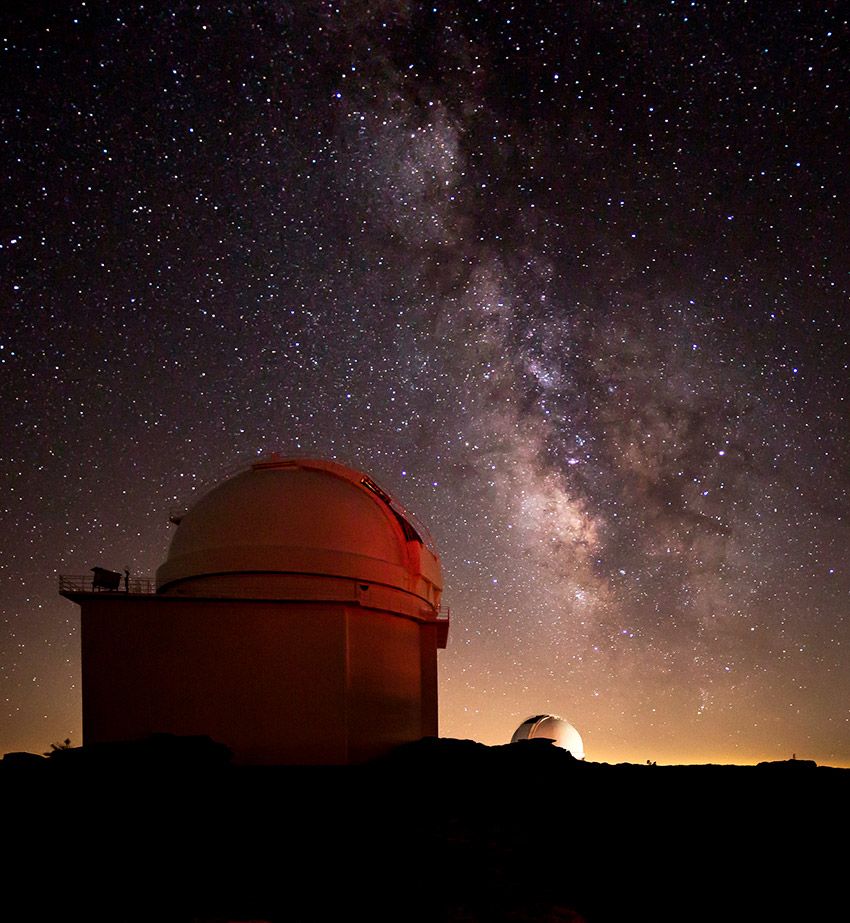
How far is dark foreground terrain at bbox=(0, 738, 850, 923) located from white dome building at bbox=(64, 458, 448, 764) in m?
1.94

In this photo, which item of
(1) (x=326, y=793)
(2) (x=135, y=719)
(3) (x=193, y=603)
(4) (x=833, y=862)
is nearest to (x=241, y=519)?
(3) (x=193, y=603)

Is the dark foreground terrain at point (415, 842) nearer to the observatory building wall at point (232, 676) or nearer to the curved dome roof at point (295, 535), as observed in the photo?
the observatory building wall at point (232, 676)

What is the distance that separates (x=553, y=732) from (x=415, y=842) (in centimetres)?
1800

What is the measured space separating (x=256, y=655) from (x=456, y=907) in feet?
27.4

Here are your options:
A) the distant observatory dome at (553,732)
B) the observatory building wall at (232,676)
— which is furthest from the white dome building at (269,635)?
the distant observatory dome at (553,732)

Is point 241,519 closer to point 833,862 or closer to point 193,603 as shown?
point 193,603

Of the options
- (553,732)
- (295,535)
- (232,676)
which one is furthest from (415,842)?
(553,732)

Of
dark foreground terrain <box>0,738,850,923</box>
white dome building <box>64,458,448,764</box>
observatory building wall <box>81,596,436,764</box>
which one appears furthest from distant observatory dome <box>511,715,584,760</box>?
dark foreground terrain <box>0,738,850,923</box>

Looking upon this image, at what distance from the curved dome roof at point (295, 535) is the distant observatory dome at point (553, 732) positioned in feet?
36.1

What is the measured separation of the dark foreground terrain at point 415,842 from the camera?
344 inches

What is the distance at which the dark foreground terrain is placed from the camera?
28.6 ft

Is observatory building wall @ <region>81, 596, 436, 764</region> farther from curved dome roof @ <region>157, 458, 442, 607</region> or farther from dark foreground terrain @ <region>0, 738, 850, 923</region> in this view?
dark foreground terrain @ <region>0, 738, 850, 923</region>

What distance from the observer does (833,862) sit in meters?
9.43

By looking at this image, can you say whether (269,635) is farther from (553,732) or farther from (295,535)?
(553,732)
